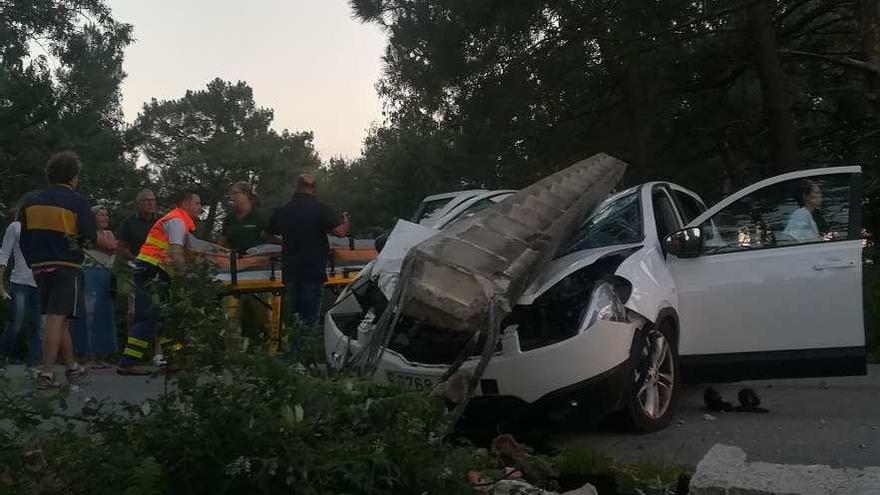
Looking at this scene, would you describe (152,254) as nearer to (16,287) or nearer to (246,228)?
(246,228)

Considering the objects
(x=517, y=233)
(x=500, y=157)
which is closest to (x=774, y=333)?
(x=517, y=233)

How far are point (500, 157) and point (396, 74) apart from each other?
213cm

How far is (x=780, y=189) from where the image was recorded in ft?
20.9

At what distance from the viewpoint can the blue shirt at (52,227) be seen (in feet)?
21.8

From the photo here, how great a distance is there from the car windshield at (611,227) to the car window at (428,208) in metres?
1.92

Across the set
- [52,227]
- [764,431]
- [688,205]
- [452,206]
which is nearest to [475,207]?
[452,206]

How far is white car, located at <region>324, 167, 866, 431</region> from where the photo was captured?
505 centimetres

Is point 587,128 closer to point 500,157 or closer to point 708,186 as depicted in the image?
→ point 500,157

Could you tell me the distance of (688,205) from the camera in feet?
25.5

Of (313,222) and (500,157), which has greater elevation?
(500,157)

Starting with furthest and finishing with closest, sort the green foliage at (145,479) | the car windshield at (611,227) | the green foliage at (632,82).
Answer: the green foliage at (632,82) < the car windshield at (611,227) < the green foliage at (145,479)

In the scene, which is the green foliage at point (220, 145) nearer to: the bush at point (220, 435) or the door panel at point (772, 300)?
the door panel at point (772, 300)

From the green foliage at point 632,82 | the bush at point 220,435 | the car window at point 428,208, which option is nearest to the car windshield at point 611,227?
the car window at point 428,208

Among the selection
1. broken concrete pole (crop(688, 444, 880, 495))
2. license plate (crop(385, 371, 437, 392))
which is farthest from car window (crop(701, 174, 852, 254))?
broken concrete pole (crop(688, 444, 880, 495))
